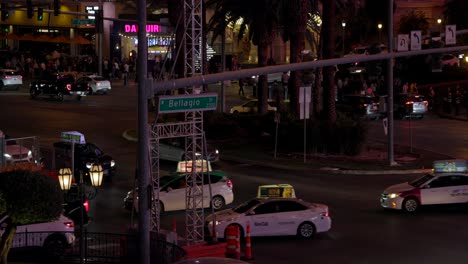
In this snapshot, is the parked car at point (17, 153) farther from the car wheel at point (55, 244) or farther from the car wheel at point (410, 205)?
the car wheel at point (410, 205)

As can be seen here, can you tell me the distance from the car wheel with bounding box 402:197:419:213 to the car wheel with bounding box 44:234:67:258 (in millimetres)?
11583

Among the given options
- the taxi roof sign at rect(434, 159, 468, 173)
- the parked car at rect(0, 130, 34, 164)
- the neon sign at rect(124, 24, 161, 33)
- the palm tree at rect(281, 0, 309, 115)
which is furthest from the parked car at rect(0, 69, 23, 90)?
the taxi roof sign at rect(434, 159, 468, 173)

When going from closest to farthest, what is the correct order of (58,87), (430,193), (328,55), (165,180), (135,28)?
1. (430,193)
2. (165,180)
3. (328,55)
4. (58,87)
5. (135,28)

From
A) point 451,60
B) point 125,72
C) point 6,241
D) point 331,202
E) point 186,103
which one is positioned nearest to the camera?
point 6,241

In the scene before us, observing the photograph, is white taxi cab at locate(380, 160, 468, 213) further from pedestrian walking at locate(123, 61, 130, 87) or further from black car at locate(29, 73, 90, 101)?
pedestrian walking at locate(123, 61, 130, 87)

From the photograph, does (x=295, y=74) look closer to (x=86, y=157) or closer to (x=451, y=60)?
(x=86, y=157)

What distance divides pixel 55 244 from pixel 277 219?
6.33m

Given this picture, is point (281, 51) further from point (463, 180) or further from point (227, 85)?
point (463, 180)

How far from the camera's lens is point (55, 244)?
21156 millimetres

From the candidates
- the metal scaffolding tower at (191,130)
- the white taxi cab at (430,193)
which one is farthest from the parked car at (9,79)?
the metal scaffolding tower at (191,130)

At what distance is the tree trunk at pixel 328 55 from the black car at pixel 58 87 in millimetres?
23605

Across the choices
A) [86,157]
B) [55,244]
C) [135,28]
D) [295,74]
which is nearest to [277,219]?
[55,244]

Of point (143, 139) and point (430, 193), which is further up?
point (143, 139)

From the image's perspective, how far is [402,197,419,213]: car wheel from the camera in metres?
28.1
